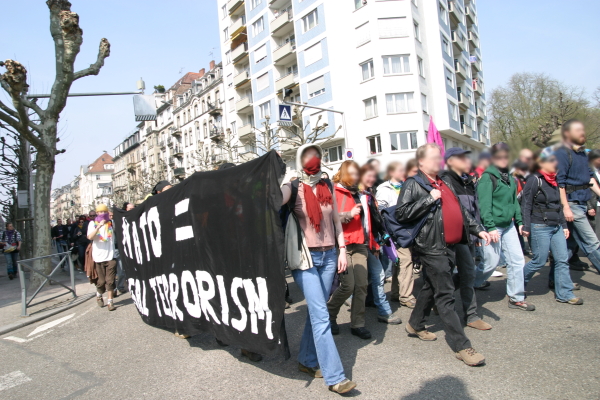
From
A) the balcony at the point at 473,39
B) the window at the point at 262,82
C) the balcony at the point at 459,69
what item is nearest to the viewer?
the balcony at the point at 459,69

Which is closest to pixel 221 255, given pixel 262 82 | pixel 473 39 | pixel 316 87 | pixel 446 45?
pixel 316 87

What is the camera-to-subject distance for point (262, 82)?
136 ft

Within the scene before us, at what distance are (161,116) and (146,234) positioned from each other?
70.7m

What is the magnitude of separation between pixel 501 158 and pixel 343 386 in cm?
197

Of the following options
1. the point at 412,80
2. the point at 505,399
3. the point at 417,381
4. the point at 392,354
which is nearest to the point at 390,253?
the point at 392,354

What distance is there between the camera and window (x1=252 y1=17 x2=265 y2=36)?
136ft

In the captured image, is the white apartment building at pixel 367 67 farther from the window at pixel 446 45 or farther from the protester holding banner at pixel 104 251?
the protester holding banner at pixel 104 251

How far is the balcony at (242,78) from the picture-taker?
44025 millimetres

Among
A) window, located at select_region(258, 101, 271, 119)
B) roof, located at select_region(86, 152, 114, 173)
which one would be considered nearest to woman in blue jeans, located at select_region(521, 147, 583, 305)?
window, located at select_region(258, 101, 271, 119)

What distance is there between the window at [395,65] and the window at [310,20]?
290 inches

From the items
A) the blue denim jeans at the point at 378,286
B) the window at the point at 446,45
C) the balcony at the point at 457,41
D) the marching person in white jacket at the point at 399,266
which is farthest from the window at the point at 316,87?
the blue denim jeans at the point at 378,286

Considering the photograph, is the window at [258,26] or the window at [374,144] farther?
the window at [258,26]

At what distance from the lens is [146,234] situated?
17.7 feet

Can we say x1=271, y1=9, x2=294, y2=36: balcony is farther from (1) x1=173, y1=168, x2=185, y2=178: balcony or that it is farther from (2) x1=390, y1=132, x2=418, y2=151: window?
(1) x1=173, y1=168, x2=185, y2=178: balcony
